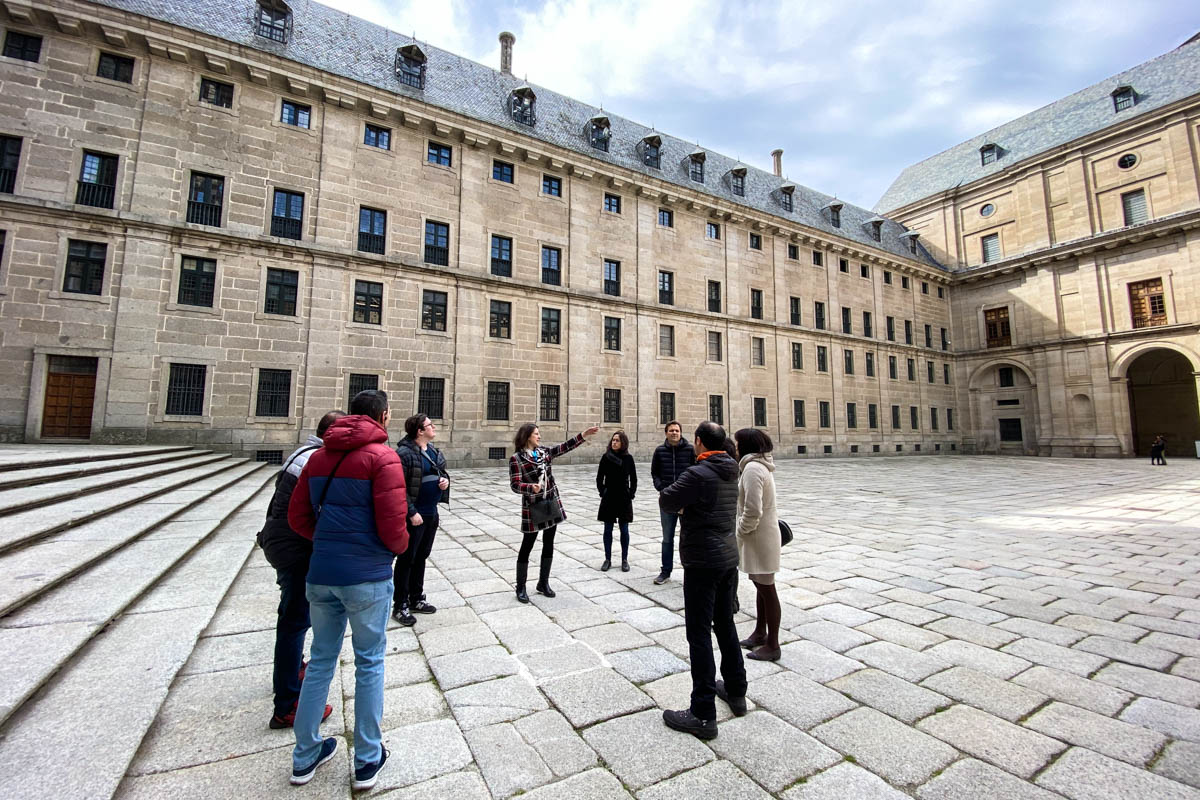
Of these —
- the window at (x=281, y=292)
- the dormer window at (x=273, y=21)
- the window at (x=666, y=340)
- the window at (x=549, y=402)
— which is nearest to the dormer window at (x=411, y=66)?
the dormer window at (x=273, y=21)

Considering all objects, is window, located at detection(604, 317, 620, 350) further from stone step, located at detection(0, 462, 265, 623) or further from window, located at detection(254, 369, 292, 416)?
stone step, located at detection(0, 462, 265, 623)

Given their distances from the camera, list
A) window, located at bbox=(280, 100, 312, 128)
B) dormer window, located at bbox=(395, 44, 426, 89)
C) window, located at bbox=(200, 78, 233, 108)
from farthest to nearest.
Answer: dormer window, located at bbox=(395, 44, 426, 89) → window, located at bbox=(280, 100, 312, 128) → window, located at bbox=(200, 78, 233, 108)

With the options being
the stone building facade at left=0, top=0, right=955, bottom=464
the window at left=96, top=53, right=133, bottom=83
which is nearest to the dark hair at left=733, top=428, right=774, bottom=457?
the stone building facade at left=0, top=0, right=955, bottom=464

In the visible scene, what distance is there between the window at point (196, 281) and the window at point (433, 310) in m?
6.32

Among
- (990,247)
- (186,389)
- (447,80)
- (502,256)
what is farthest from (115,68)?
(990,247)

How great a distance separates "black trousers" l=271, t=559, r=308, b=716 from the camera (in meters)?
2.75

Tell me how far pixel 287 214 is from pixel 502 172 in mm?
8280

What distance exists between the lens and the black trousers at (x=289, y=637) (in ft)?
9.04

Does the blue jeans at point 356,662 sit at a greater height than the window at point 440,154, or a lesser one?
lesser

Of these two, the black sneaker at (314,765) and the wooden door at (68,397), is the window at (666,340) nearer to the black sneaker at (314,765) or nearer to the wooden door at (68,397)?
the wooden door at (68,397)

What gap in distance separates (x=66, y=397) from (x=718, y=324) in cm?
2449

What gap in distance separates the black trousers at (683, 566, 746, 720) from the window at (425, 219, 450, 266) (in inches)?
720

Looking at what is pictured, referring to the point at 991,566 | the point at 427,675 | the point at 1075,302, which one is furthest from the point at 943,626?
the point at 1075,302

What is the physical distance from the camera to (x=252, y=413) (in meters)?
15.4
